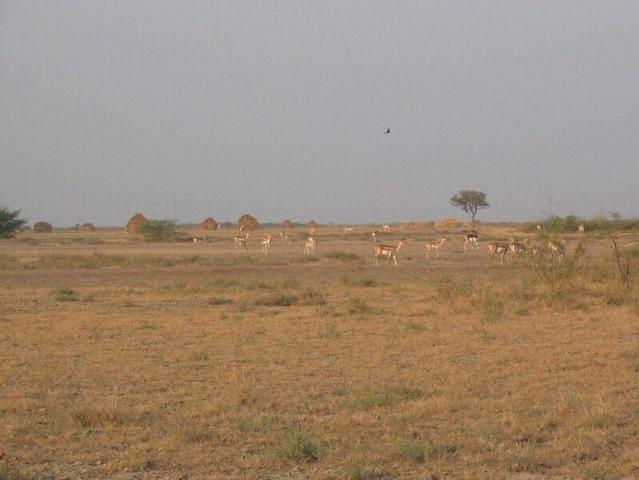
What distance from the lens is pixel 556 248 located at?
78.7 ft

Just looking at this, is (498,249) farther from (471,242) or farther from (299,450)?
(299,450)

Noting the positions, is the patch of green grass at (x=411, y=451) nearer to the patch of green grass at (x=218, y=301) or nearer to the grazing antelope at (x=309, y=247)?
the patch of green grass at (x=218, y=301)

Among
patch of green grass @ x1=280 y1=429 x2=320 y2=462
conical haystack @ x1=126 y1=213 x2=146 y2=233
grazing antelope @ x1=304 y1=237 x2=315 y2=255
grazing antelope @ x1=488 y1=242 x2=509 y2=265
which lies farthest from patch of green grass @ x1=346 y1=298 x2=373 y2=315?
conical haystack @ x1=126 y1=213 x2=146 y2=233

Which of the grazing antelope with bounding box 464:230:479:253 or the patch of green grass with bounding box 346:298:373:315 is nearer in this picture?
the patch of green grass with bounding box 346:298:373:315

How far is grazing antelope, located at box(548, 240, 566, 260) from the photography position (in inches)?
920

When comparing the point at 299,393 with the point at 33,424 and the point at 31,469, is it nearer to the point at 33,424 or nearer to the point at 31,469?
the point at 33,424

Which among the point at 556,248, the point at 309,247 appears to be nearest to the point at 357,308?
the point at 556,248

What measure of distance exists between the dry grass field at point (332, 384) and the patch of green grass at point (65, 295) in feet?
2.16

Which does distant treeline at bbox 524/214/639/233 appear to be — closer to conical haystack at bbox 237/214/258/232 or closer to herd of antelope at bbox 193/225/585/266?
herd of antelope at bbox 193/225/585/266

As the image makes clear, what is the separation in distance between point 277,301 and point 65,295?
21.3ft

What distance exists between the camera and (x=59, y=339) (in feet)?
52.2

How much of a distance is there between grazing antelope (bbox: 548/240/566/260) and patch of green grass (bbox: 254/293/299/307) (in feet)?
22.6

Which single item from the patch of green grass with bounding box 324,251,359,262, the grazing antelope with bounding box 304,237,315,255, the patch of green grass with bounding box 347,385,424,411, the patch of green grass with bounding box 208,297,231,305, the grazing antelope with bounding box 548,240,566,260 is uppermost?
the grazing antelope with bounding box 548,240,566,260

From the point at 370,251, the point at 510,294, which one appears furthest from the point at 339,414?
the point at 370,251
